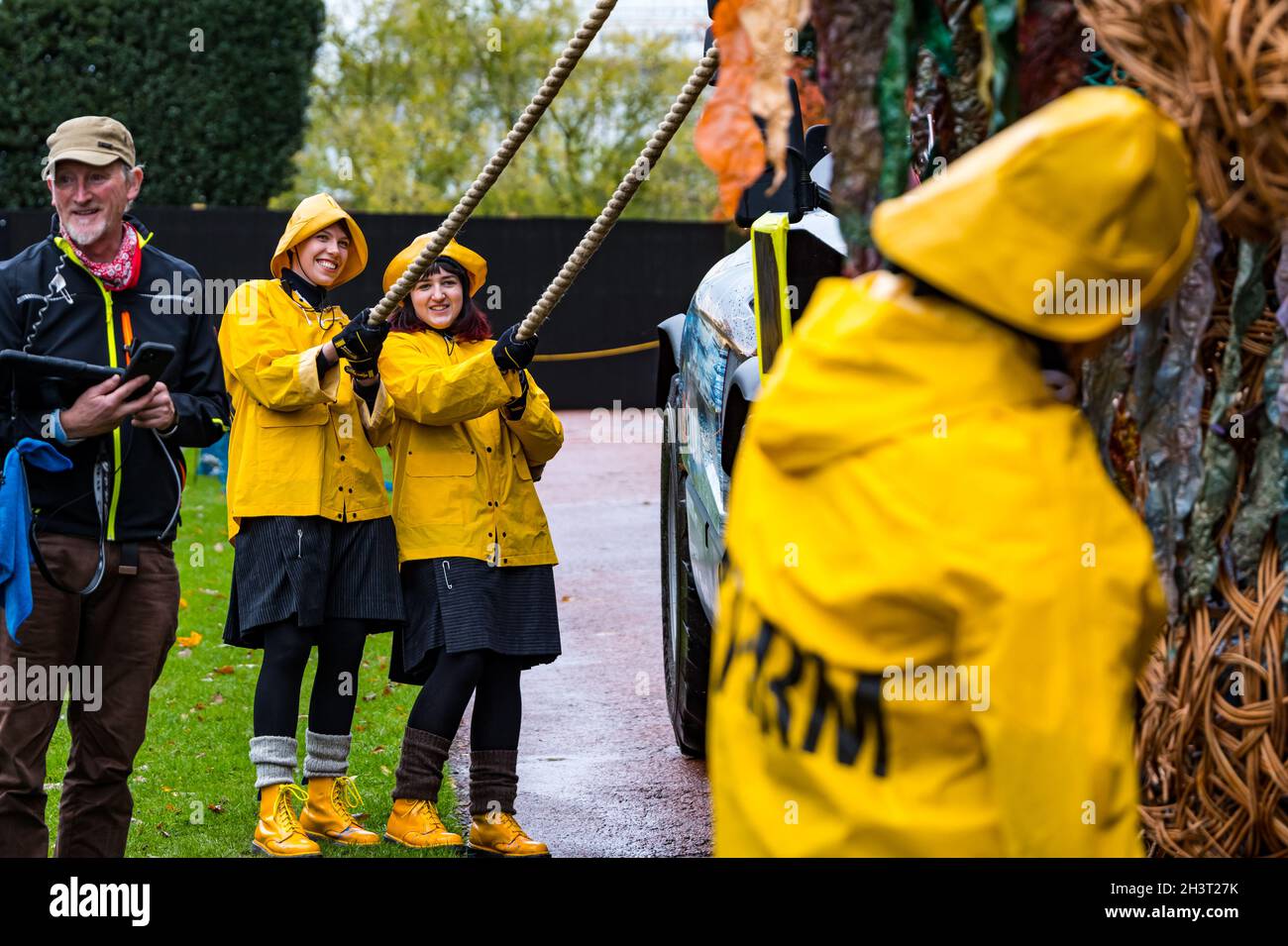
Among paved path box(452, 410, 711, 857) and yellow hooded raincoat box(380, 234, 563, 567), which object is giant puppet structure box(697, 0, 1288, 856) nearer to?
yellow hooded raincoat box(380, 234, 563, 567)

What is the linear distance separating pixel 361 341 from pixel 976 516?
3.17 m

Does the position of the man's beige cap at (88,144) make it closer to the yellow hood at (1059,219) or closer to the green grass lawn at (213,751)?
the green grass lawn at (213,751)

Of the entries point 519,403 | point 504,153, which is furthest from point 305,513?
point 504,153

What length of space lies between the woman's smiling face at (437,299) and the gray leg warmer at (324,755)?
4.39 feet

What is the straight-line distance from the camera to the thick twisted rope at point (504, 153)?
128 inches

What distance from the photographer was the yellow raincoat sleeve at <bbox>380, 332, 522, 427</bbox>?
4.93 meters

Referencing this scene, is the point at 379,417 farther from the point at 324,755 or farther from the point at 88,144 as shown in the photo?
the point at 88,144

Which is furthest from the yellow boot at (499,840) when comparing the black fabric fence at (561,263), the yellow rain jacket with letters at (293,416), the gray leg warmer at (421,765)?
the black fabric fence at (561,263)

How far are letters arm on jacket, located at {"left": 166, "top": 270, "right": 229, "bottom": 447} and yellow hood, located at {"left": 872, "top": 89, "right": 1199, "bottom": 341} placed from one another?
298 cm

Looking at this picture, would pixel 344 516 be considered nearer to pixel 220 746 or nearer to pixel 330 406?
pixel 330 406

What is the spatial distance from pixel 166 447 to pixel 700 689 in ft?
8.19

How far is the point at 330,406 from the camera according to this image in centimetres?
515

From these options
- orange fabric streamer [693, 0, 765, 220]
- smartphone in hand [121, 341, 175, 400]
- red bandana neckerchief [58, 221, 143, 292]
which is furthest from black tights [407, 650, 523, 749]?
orange fabric streamer [693, 0, 765, 220]
